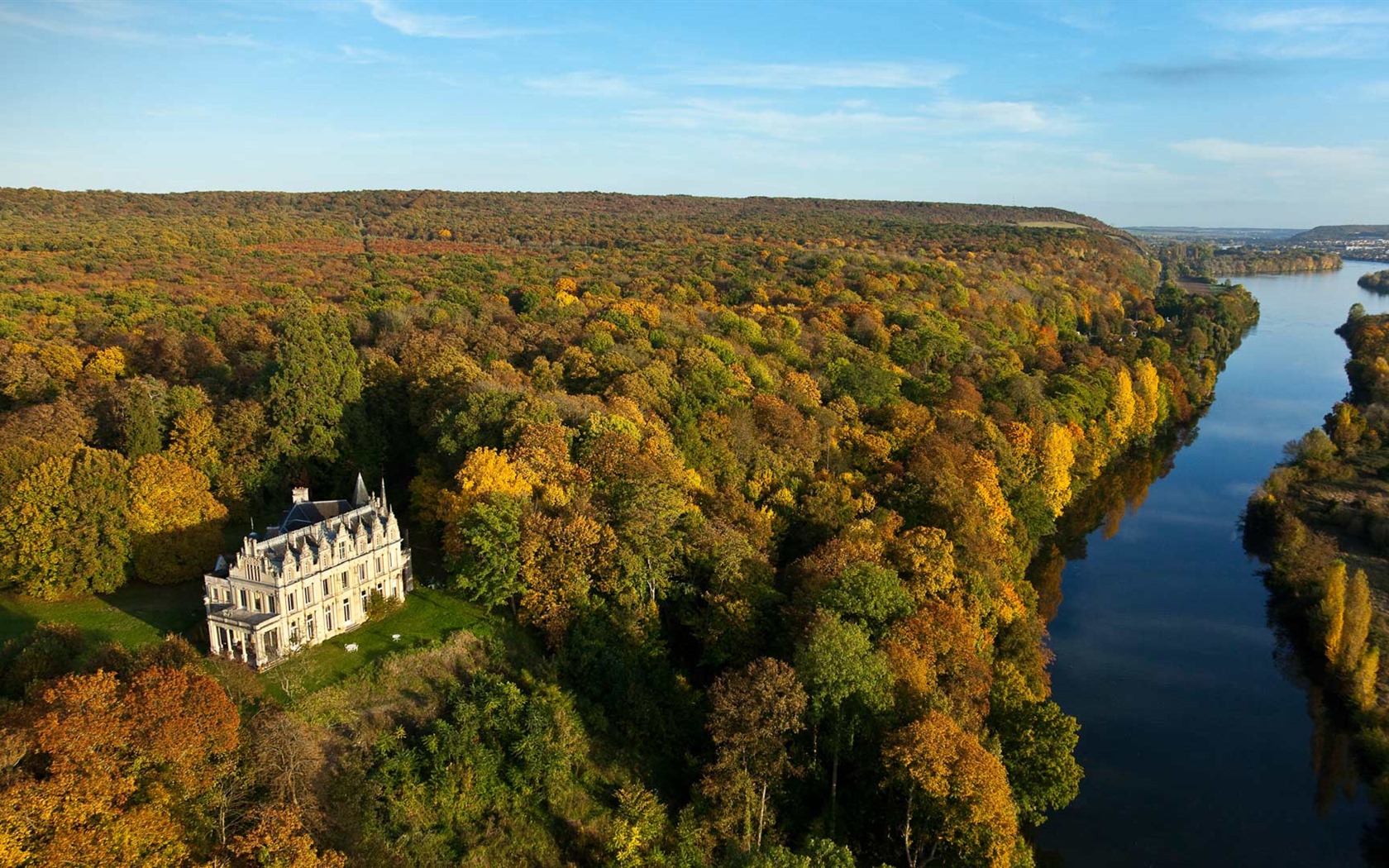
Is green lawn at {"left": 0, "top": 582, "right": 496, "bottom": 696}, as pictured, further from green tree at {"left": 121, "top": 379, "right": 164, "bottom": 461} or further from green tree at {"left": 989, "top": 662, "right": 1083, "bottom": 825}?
green tree at {"left": 989, "top": 662, "right": 1083, "bottom": 825}

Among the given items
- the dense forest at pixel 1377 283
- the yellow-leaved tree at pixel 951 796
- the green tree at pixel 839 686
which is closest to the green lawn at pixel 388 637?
the green tree at pixel 839 686

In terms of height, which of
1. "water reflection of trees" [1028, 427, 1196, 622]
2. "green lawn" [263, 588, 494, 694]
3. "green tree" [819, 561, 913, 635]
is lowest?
"water reflection of trees" [1028, 427, 1196, 622]

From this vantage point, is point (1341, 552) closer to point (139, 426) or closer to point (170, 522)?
point (170, 522)

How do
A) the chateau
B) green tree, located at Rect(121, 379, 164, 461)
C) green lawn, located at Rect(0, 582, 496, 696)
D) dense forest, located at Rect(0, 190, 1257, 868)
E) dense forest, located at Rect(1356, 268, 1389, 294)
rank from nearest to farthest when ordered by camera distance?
1. dense forest, located at Rect(0, 190, 1257, 868)
2. the chateau
3. green lawn, located at Rect(0, 582, 496, 696)
4. green tree, located at Rect(121, 379, 164, 461)
5. dense forest, located at Rect(1356, 268, 1389, 294)

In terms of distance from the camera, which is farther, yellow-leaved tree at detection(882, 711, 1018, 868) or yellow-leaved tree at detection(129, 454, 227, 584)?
yellow-leaved tree at detection(129, 454, 227, 584)

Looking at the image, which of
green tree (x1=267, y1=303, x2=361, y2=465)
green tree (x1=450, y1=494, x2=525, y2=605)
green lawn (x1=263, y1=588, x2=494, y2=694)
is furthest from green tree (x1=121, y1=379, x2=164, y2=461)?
green tree (x1=450, y1=494, x2=525, y2=605)

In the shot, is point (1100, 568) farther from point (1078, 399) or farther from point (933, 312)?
point (933, 312)

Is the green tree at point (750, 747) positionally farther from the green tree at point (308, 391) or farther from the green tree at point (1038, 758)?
the green tree at point (308, 391)
